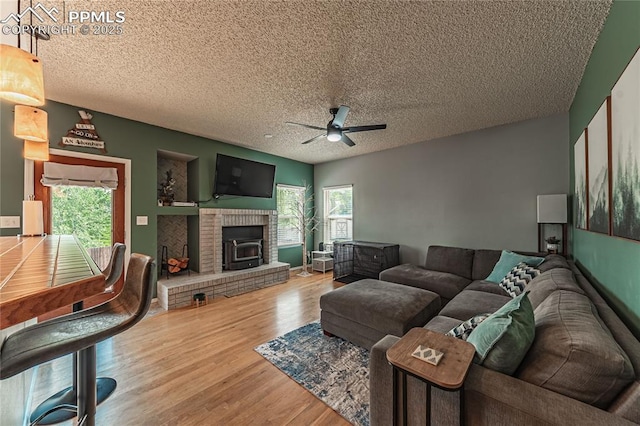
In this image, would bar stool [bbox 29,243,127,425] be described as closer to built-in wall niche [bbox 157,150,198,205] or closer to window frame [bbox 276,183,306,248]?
built-in wall niche [bbox 157,150,198,205]

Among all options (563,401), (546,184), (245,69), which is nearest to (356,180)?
(546,184)

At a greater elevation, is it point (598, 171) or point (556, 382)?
point (598, 171)

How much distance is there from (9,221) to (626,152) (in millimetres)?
5135

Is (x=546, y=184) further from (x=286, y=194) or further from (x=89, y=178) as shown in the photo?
(x=89, y=178)

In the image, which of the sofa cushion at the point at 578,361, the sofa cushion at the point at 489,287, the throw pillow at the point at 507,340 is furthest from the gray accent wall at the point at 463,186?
the throw pillow at the point at 507,340

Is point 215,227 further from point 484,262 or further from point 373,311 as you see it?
point 484,262

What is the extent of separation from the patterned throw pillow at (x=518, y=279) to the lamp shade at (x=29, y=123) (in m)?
4.19

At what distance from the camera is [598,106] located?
1.80 meters

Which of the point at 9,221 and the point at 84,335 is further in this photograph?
the point at 9,221

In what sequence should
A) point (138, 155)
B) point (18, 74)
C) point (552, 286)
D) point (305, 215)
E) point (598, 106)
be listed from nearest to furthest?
point (18, 74) → point (552, 286) → point (598, 106) → point (138, 155) → point (305, 215)

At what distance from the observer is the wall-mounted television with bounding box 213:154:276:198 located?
169 inches

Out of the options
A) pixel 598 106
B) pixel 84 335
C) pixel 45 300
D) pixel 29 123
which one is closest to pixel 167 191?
pixel 29 123

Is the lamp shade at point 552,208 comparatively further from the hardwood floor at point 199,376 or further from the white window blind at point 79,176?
the white window blind at point 79,176

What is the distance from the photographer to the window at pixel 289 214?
5.61m
